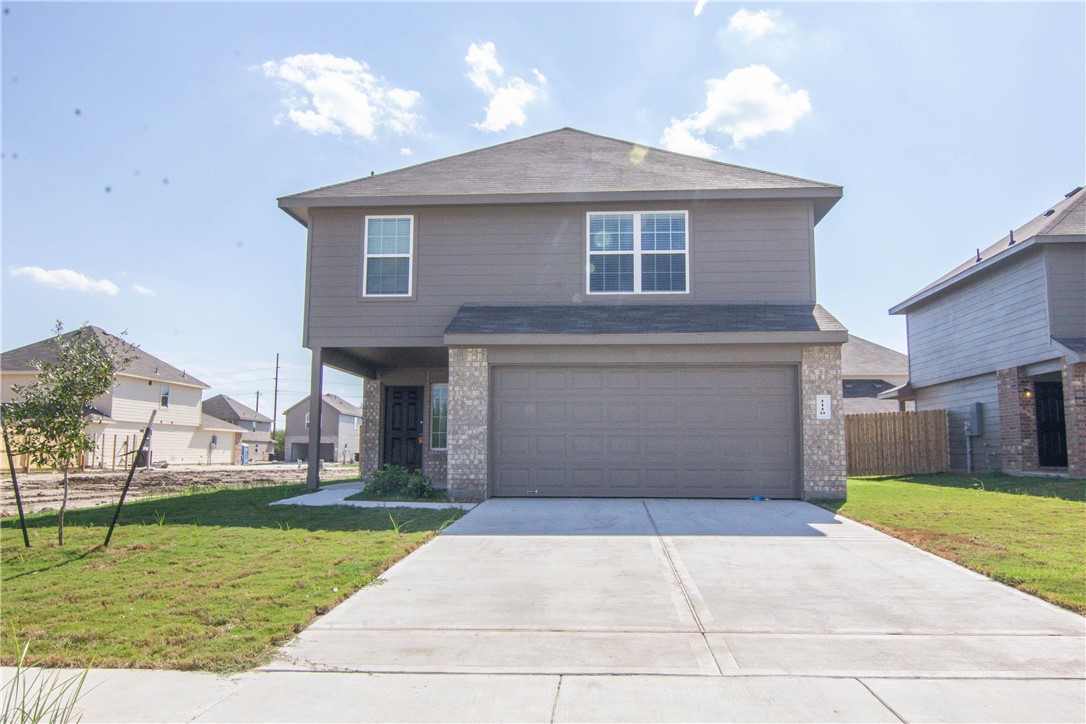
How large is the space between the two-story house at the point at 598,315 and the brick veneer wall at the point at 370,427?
1.82 meters

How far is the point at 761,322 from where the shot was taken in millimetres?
11758

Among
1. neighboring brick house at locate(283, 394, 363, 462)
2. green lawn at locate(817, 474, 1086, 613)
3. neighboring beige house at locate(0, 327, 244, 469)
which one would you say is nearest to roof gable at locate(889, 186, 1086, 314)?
green lawn at locate(817, 474, 1086, 613)

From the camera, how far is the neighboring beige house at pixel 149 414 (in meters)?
29.7

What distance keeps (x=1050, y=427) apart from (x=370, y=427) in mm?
15488

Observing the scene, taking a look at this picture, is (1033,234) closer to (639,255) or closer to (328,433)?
(639,255)

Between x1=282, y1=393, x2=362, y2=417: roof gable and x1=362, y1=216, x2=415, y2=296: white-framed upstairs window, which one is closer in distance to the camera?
x1=362, y1=216, x2=415, y2=296: white-framed upstairs window

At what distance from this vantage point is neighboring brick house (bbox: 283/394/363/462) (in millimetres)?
51156

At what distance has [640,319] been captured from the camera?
39.7 ft

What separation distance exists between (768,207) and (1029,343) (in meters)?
8.12

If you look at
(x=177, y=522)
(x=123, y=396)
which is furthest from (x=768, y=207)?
(x=123, y=396)

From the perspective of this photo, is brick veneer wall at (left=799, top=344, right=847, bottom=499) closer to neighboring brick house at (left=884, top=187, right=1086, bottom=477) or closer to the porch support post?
neighboring brick house at (left=884, top=187, right=1086, bottom=477)

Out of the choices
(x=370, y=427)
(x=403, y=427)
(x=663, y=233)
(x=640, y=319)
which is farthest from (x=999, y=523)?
(x=370, y=427)

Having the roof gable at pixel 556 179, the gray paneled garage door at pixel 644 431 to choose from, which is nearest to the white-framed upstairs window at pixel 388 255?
the roof gable at pixel 556 179

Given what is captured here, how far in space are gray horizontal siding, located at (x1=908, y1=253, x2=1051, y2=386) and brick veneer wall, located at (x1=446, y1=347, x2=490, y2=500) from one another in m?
12.3
